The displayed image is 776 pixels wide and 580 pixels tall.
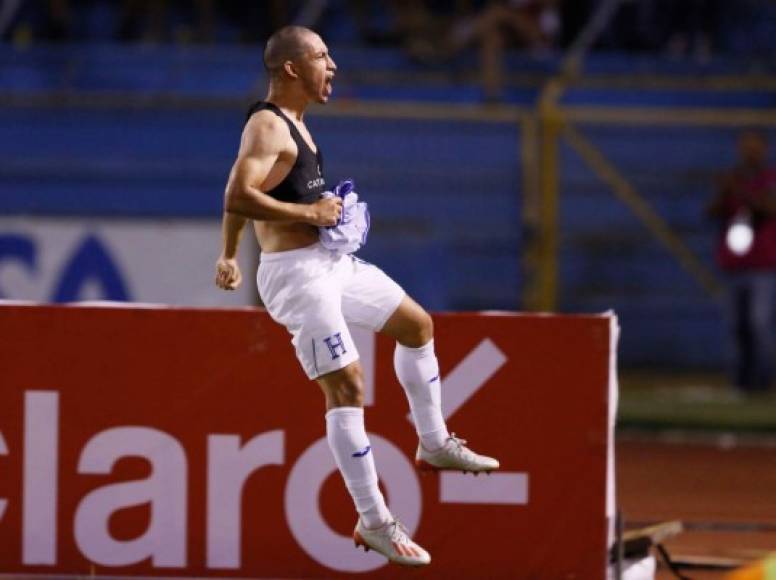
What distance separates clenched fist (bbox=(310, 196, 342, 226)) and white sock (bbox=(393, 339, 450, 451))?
0.73 meters

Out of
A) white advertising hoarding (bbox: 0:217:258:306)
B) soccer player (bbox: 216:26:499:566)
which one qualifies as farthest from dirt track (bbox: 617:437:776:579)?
white advertising hoarding (bbox: 0:217:258:306)

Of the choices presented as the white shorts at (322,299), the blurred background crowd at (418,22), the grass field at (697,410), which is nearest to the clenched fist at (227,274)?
the white shorts at (322,299)

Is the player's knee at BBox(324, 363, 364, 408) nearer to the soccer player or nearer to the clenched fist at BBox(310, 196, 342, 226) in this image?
the soccer player

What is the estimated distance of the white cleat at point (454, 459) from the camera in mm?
7289

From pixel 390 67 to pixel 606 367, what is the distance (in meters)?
10.7

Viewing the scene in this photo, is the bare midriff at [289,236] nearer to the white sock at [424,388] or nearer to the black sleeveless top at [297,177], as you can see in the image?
the black sleeveless top at [297,177]

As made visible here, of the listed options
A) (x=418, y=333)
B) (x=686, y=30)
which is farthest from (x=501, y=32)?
(x=418, y=333)

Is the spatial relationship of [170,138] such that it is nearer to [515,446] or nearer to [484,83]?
[484,83]

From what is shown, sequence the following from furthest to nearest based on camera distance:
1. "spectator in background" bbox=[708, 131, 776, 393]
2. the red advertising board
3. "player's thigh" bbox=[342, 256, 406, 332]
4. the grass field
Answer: "spectator in background" bbox=[708, 131, 776, 393], the grass field, the red advertising board, "player's thigh" bbox=[342, 256, 406, 332]

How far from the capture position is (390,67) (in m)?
18.3

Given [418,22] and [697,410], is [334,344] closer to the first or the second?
[697,410]

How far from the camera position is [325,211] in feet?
22.6

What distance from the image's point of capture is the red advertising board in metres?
8.00

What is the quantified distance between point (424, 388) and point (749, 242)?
8.27 meters
